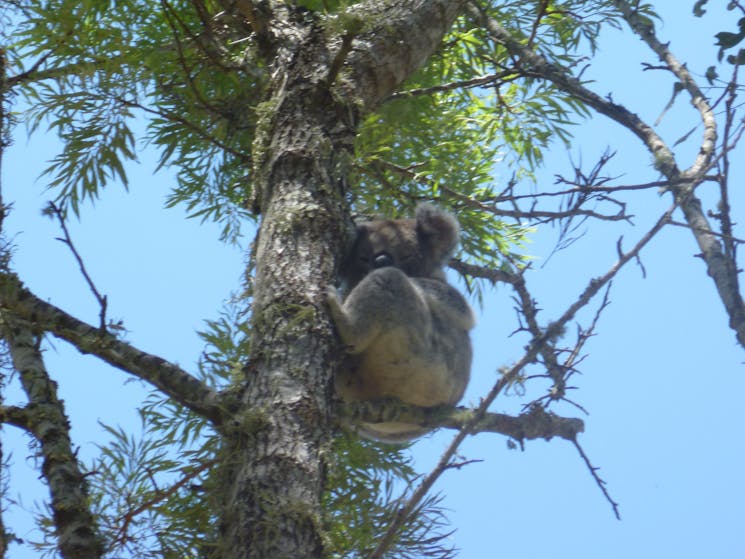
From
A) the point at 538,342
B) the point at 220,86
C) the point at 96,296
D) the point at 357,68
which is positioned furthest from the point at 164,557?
the point at 220,86

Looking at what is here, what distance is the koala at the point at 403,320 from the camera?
385cm

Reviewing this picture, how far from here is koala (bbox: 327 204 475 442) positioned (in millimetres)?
3846

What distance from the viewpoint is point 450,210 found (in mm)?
4742

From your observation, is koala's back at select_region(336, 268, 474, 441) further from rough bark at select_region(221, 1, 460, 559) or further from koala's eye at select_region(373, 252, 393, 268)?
rough bark at select_region(221, 1, 460, 559)

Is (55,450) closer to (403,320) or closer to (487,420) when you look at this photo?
(487,420)

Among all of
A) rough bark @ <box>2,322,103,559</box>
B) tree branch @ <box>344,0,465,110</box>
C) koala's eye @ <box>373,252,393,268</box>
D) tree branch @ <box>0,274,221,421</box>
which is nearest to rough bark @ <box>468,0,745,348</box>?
tree branch @ <box>344,0,465,110</box>

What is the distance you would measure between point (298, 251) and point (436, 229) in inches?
70.1

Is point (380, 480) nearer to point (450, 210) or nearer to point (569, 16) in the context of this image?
point (450, 210)

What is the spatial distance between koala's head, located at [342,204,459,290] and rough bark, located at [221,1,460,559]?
0.99 m

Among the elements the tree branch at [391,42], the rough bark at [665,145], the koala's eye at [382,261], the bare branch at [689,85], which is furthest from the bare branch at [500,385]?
the koala's eye at [382,261]

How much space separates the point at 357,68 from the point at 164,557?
6.63 feet

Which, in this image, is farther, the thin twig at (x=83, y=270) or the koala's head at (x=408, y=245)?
the koala's head at (x=408, y=245)

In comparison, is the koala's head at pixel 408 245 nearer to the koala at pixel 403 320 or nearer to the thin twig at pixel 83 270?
the koala at pixel 403 320

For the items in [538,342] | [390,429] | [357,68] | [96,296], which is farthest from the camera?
[390,429]
